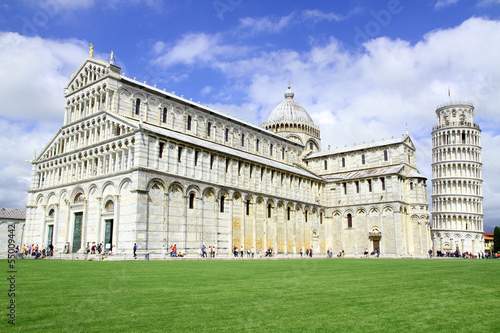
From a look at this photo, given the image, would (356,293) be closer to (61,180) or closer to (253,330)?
(253,330)

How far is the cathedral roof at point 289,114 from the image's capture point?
72.2 meters

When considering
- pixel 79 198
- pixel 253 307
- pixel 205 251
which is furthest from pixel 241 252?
pixel 253 307

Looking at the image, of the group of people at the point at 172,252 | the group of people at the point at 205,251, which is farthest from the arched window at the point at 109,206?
the group of people at the point at 205,251

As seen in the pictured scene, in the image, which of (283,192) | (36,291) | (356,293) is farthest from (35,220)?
(356,293)

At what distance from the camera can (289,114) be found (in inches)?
2867

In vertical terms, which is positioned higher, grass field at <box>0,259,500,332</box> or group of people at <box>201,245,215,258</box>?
group of people at <box>201,245,215,258</box>

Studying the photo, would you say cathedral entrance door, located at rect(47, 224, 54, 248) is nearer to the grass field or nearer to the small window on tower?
the small window on tower

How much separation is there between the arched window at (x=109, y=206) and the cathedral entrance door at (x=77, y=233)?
4.37 m

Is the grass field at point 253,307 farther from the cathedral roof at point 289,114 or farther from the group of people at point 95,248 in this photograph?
the cathedral roof at point 289,114

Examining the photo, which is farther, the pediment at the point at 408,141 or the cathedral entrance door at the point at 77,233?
the pediment at the point at 408,141

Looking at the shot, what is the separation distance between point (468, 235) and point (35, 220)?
248 feet

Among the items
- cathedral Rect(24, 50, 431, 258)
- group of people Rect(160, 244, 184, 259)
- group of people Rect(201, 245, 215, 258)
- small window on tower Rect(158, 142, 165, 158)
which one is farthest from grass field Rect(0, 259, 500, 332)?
small window on tower Rect(158, 142, 165, 158)

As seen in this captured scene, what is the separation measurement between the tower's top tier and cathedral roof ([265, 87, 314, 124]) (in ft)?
103

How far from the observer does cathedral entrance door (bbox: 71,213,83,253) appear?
40531 mm
